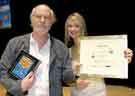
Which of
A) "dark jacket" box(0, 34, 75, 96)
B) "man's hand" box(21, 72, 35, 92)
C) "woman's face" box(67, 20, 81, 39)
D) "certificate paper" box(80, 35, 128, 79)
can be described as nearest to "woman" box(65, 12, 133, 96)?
"woman's face" box(67, 20, 81, 39)

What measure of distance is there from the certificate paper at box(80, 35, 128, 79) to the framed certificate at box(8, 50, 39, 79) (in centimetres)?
50

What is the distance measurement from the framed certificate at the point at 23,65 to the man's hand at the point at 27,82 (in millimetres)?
46

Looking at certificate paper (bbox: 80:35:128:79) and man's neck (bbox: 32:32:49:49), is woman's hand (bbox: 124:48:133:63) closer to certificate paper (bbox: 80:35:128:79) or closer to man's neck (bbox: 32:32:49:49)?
certificate paper (bbox: 80:35:128:79)

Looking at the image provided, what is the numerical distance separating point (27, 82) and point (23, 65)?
Result: 138 mm

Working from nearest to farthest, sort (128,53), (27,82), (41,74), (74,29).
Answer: (27,82)
(41,74)
(128,53)
(74,29)

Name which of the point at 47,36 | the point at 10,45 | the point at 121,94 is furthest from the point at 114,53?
the point at 121,94

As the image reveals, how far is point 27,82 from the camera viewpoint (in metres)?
2.01

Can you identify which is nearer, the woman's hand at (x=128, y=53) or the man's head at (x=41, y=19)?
the man's head at (x=41, y=19)

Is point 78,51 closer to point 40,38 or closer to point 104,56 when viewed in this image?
point 104,56

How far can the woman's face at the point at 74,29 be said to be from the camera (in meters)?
2.55

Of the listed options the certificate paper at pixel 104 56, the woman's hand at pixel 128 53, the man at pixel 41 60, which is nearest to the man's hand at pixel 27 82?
the man at pixel 41 60

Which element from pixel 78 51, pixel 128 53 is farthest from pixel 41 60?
pixel 128 53

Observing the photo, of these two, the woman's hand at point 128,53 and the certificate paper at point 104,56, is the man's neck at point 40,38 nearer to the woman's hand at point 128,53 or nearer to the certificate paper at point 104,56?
the certificate paper at point 104,56

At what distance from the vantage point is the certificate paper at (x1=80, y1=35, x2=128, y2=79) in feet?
7.70
